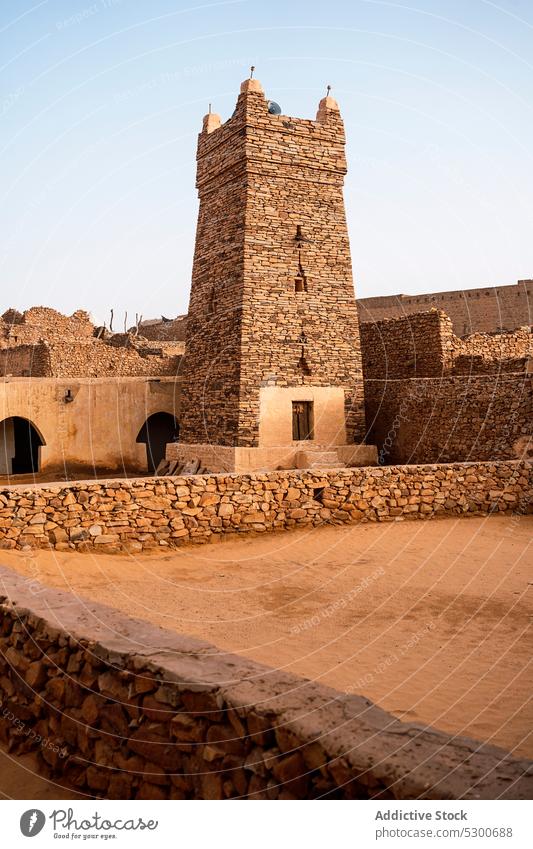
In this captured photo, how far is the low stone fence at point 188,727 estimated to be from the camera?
331 centimetres

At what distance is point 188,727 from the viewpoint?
4.32m

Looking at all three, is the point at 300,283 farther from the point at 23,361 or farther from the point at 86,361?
the point at 23,361

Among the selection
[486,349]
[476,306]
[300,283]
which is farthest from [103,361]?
[476,306]

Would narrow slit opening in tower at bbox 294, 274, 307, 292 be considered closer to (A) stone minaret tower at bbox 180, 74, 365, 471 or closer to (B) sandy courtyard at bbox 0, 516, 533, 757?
(A) stone minaret tower at bbox 180, 74, 365, 471

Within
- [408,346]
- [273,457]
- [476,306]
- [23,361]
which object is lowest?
[273,457]

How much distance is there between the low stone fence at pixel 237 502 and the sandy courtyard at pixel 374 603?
361mm

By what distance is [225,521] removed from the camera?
12047mm

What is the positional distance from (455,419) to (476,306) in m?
16.5

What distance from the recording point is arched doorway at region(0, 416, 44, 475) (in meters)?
24.2

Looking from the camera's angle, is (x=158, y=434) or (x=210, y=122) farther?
(x=158, y=434)

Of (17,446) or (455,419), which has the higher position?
(455,419)

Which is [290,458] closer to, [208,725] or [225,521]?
[225,521]

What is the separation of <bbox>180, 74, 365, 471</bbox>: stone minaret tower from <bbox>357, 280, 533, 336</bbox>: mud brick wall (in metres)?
13.0
